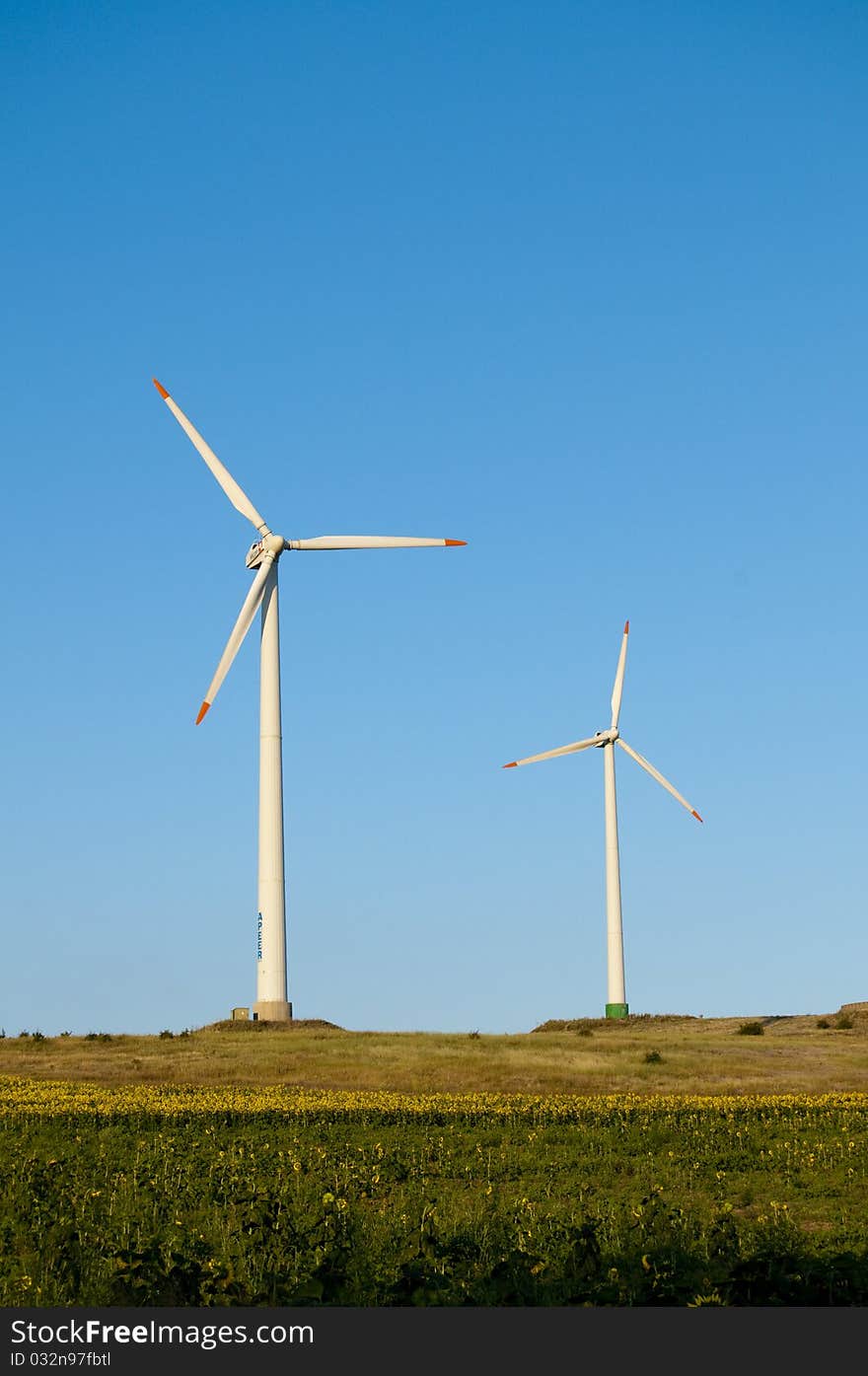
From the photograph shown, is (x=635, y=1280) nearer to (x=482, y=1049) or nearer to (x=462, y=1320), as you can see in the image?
(x=462, y=1320)

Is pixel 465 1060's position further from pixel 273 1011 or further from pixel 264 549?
pixel 264 549

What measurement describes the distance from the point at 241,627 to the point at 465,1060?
34308mm

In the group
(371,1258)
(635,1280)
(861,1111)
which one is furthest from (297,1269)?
(861,1111)

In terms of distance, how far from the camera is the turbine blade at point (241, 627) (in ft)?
262

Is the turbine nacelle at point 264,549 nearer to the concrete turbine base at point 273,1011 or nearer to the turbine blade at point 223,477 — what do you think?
the turbine blade at point 223,477

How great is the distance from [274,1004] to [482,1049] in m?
22.3

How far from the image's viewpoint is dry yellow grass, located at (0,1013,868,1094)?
53.4m

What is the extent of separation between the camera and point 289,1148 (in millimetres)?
32500

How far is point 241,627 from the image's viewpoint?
8575 cm

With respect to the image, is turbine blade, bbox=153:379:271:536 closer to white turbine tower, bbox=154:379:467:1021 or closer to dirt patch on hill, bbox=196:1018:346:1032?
white turbine tower, bbox=154:379:467:1021

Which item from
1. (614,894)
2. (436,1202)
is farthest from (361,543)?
(436,1202)

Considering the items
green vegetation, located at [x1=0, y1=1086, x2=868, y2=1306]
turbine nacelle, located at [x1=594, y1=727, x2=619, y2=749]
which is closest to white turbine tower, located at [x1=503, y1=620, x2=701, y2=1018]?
turbine nacelle, located at [x1=594, y1=727, x2=619, y2=749]

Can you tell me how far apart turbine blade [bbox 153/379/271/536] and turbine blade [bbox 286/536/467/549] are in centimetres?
275

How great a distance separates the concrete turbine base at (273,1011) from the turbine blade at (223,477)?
103 feet
